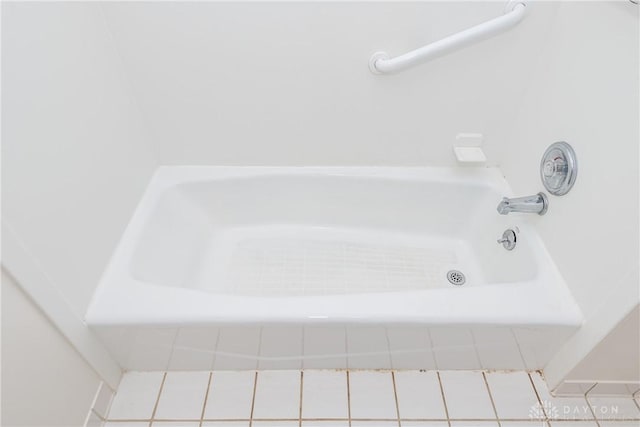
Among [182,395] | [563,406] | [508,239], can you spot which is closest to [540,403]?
[563,406]

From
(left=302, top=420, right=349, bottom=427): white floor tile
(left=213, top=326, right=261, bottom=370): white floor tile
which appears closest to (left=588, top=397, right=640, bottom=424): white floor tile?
(left=302, top=420, right=349, bottom=427): white floor tile

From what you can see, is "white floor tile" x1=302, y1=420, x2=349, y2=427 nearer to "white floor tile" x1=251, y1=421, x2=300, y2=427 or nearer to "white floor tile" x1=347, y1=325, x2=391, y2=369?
"white floor tile" x1=251, y1=421, x2=300, y2=427

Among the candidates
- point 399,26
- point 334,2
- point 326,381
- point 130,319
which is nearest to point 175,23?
point 334,2

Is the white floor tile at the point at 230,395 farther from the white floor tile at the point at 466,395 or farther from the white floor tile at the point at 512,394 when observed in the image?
the white floor tile at the point at 512,394

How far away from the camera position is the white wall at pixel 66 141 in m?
0.69

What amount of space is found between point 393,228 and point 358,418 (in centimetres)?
68

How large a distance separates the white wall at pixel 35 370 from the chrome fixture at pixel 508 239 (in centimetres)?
126

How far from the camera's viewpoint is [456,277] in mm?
1301

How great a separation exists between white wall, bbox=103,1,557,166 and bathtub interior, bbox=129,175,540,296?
116 millimetres

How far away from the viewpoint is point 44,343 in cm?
78

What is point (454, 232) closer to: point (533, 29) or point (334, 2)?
point (533, 29)

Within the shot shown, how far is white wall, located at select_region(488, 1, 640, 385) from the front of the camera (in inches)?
30.8

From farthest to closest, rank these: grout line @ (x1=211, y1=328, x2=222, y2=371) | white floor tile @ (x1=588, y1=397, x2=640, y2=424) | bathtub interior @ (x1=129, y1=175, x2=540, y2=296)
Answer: bathtub interior @ (x1=129, y1=175, x2=540, y2=296) → white floor tile @ (x1=588, y1=397, x2=640, y2=424) → grout line @ (x1=211, y1=328, x2=222, y2=371)

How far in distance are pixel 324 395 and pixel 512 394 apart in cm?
56
